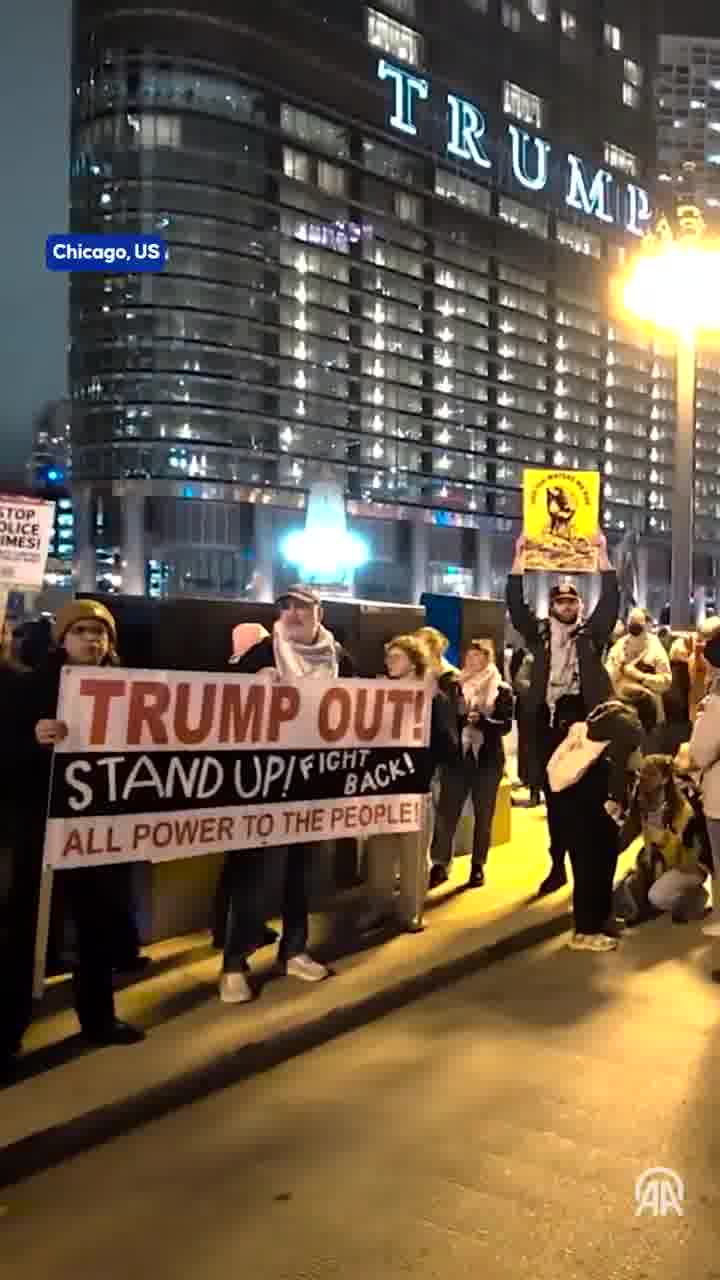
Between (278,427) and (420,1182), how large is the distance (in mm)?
68532

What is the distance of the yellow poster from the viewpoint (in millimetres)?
10242

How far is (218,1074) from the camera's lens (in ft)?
17.0

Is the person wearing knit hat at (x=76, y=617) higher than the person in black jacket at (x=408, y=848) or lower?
higher

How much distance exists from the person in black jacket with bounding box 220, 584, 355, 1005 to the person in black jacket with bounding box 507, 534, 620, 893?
1.89 meters

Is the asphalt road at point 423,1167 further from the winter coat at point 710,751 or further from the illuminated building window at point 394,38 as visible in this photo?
the illuminated building window at point 394,38

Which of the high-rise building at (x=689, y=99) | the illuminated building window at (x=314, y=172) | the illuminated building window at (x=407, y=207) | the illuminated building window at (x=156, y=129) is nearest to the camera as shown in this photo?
the illuminated building window at (x=156, y=129)

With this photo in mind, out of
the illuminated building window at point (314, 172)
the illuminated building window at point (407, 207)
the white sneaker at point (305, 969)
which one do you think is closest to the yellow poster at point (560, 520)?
the white sneaker at point (305, 969)

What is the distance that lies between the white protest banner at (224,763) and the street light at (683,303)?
8977 mm

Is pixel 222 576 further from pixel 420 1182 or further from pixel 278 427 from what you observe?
pixel 420 1182

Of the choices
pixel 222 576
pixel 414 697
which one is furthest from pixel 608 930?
pixel 222 576

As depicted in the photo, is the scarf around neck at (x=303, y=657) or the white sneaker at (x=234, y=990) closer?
the white sneaker at (x=234, y=990)

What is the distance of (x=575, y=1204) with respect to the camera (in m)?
4.04

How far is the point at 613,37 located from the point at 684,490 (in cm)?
9280

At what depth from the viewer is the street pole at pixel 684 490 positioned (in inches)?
595
